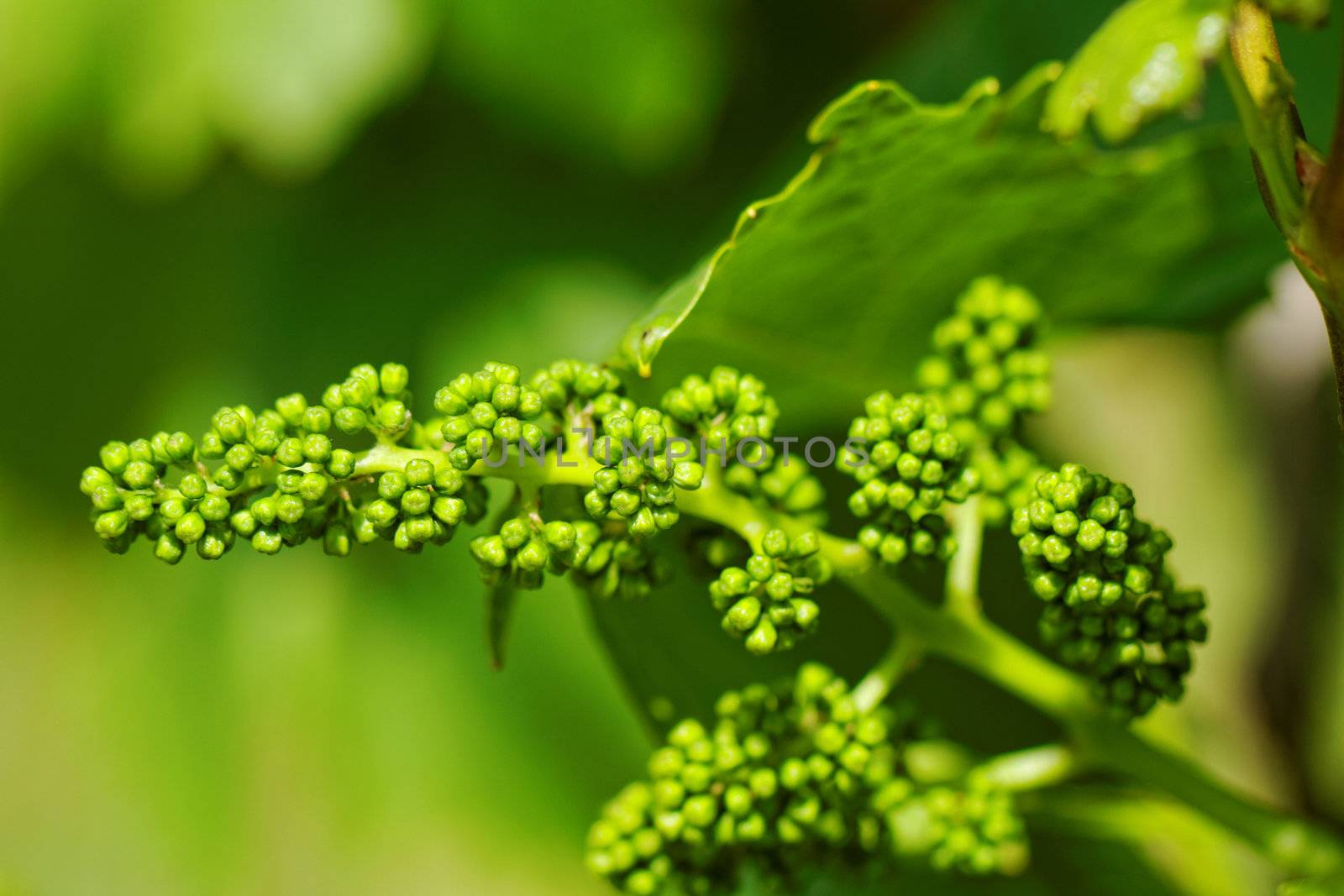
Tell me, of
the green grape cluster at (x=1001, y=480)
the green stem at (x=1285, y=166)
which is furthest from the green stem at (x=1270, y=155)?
the green grape cluster at (x=1001, y=480)

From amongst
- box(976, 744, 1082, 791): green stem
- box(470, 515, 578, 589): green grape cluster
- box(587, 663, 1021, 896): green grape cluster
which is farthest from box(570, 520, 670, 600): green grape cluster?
box(976, 744, 1082, 791): green stem

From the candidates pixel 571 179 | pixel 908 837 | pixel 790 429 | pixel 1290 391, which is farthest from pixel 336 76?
pixel 1290 391

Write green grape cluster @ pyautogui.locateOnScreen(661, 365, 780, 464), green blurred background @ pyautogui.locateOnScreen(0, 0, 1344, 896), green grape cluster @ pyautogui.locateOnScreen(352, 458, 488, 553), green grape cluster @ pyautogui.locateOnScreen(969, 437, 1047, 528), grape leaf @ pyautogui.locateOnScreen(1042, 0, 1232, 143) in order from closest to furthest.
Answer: grape leaf @ pyautogui.locateOnScreen(1042, 0, 1232, 143)
green grape cluster @ pyautogui.locateOnScreen(352, 458, 488, 553)
green grape cluster @ pyautogui.locateOnScreen(661, 365, 780, 464)
green grape cluster @ pyautogui.locateOnScreen(969, 437, 1047, 528)
green blurred background @ pyautogui.locateOnScreen(0, 0, 1344, 896)

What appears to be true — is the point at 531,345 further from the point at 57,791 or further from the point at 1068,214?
the point at 57,791

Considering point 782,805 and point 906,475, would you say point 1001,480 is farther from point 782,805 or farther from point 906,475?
point 782,805

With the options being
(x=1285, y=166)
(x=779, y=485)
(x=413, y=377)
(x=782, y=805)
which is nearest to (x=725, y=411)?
(x=779, y=485)

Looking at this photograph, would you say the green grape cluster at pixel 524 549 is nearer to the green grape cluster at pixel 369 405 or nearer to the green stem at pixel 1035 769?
the green grape cluster at pixel 369 405

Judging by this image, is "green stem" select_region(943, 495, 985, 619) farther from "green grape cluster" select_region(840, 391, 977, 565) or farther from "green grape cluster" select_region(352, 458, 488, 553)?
"green grape cluster" select_region(352, 458, 488, 553)
